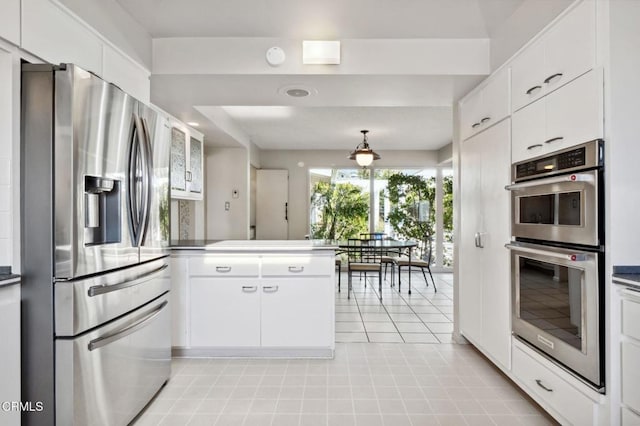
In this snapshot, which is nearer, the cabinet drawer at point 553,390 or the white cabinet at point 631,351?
the white cabinet at point 631,351

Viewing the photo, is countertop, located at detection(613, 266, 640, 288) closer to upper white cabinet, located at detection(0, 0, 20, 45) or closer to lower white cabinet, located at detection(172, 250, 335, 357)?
lower white cabinet, located at detection(172, 250, 335, 357)

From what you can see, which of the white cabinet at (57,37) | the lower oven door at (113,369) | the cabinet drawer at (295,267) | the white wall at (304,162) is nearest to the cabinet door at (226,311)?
the cabinet drawer at (295,267)

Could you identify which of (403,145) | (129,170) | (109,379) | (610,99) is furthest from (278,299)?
(403,145)

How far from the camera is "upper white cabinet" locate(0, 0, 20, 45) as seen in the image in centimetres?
140

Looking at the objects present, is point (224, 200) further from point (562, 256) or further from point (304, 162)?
point (562, 256)

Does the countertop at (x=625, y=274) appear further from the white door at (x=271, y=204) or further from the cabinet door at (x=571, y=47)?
the white door at (x=271, y=204)

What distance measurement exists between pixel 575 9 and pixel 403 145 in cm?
485

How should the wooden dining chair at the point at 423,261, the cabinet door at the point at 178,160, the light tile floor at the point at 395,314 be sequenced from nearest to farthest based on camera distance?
the light tile floor at the point at 395,314, the cabinet door at the point at 178,160, the wooden dining chair at the point at 423,261

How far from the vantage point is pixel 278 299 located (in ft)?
9.25

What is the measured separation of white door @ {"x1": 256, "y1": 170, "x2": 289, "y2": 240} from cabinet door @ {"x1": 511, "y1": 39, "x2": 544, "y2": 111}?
4793 mm

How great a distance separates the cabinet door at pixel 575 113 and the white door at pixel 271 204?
5.09 m

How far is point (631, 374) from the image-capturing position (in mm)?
1438

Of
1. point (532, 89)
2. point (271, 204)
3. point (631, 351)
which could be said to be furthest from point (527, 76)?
point (271, 204)

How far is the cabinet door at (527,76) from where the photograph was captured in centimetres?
196
